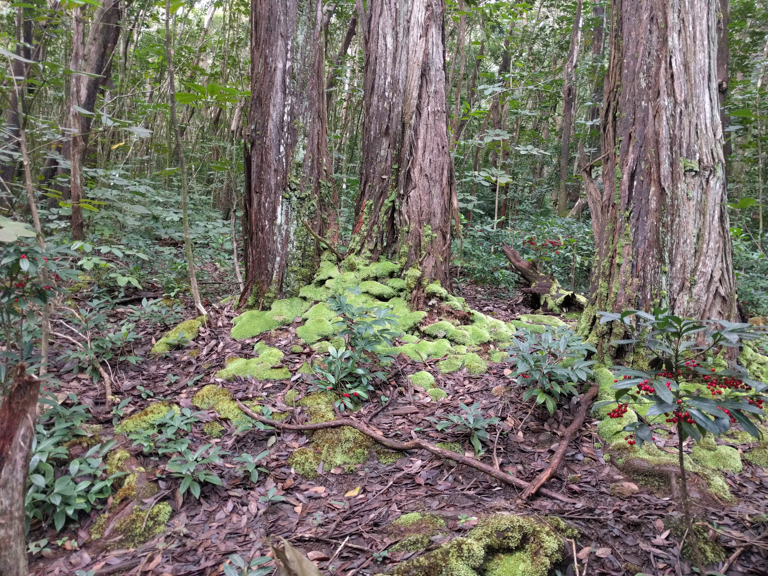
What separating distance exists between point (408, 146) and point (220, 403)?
10.3ft

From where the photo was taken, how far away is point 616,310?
3.22m

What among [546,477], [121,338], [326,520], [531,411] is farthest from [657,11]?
[121,338]

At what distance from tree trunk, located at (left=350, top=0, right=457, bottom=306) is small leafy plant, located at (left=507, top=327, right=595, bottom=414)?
163cm

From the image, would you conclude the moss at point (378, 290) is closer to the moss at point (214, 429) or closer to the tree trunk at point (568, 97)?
the moss at point (214, 429)

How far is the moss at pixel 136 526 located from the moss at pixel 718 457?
319 cm

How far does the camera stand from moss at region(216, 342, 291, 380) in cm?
372

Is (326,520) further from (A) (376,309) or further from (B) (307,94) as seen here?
(B) (307,94)

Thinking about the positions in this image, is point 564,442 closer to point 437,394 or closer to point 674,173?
point 437,394

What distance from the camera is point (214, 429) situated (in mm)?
3146

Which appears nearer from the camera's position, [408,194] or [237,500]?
[237,500]

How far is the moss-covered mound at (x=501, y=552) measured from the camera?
6.08 ft

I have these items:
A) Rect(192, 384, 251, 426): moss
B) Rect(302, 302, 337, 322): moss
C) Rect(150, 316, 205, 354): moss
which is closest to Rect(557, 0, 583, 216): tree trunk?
Rect(302, 302, 337, 322): moss

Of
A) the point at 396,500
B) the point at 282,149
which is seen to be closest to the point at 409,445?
the point at 396,500

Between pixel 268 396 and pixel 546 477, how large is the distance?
7.09 ft
